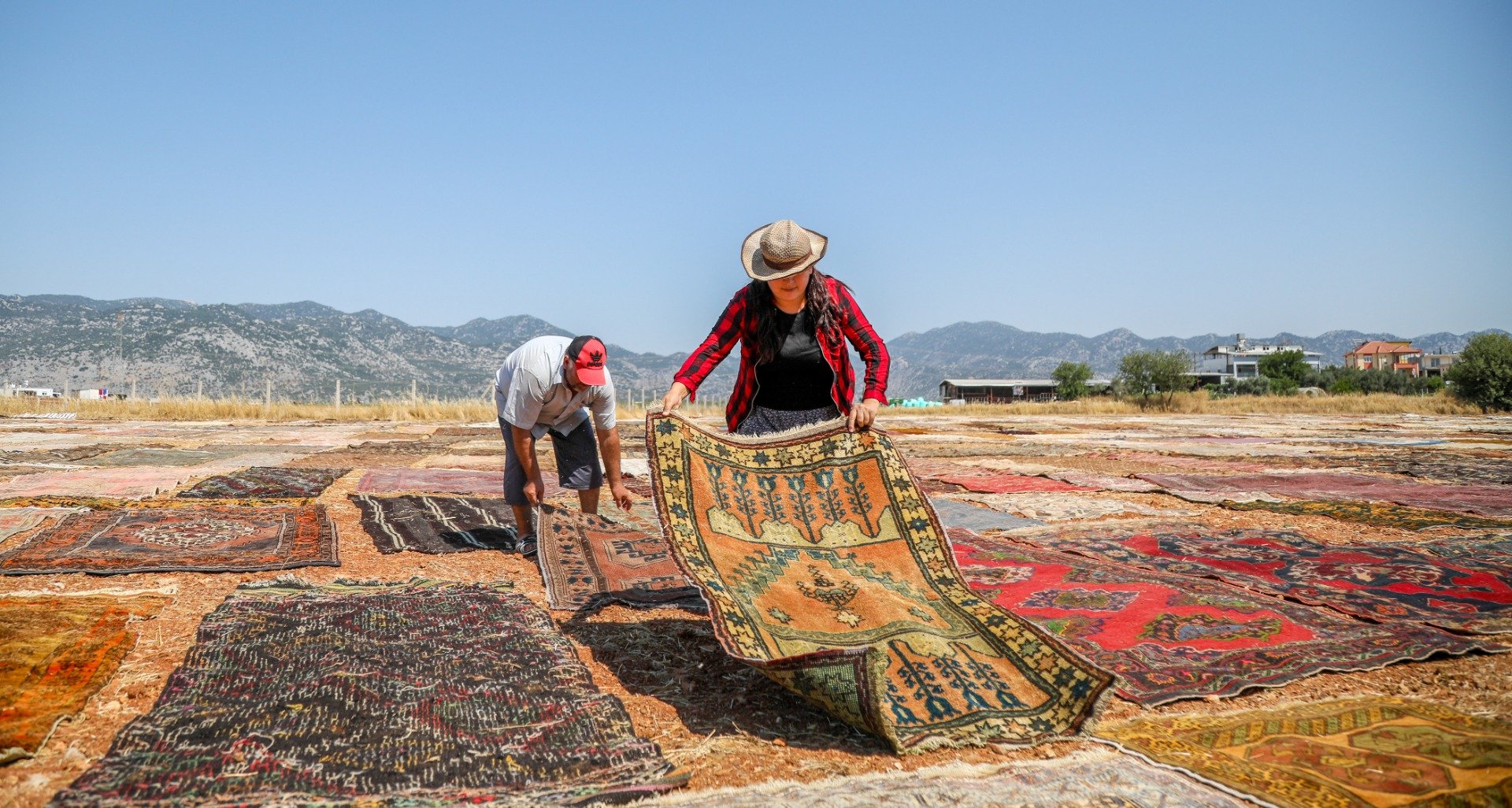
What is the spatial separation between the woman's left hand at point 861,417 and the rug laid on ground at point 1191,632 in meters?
0.98

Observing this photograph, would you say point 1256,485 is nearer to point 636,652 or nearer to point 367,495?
point 636,652

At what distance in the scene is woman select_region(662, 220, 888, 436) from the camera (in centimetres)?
372

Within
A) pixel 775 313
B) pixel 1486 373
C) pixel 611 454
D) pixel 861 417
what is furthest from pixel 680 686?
pixel 1486 373

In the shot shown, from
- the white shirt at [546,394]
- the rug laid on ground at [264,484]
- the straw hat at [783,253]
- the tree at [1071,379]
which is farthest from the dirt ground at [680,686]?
the tree at [1071,379]

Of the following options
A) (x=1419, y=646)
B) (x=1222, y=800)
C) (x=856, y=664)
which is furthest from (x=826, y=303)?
(x=1419, y=646)

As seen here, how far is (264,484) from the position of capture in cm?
779

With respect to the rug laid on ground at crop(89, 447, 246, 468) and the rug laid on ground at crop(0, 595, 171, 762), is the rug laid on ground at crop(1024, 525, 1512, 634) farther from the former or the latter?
the rug laid on ground at crop(89, 447, 246, 468)

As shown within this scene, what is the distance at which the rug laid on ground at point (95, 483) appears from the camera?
23.4ft

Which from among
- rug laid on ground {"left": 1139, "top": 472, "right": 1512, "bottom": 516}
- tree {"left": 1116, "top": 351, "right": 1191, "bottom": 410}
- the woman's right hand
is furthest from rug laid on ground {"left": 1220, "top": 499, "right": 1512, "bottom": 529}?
tree {"left": 1116, "top": 351, "right": 1191, "bottom": 410}

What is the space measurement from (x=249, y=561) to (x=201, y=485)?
3.60 meters

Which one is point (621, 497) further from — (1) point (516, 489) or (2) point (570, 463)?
(1) point (516, 489)

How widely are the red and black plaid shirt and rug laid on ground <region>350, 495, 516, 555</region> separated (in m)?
2.22

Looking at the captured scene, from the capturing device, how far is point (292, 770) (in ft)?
7.18

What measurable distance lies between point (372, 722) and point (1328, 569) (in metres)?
4.46
